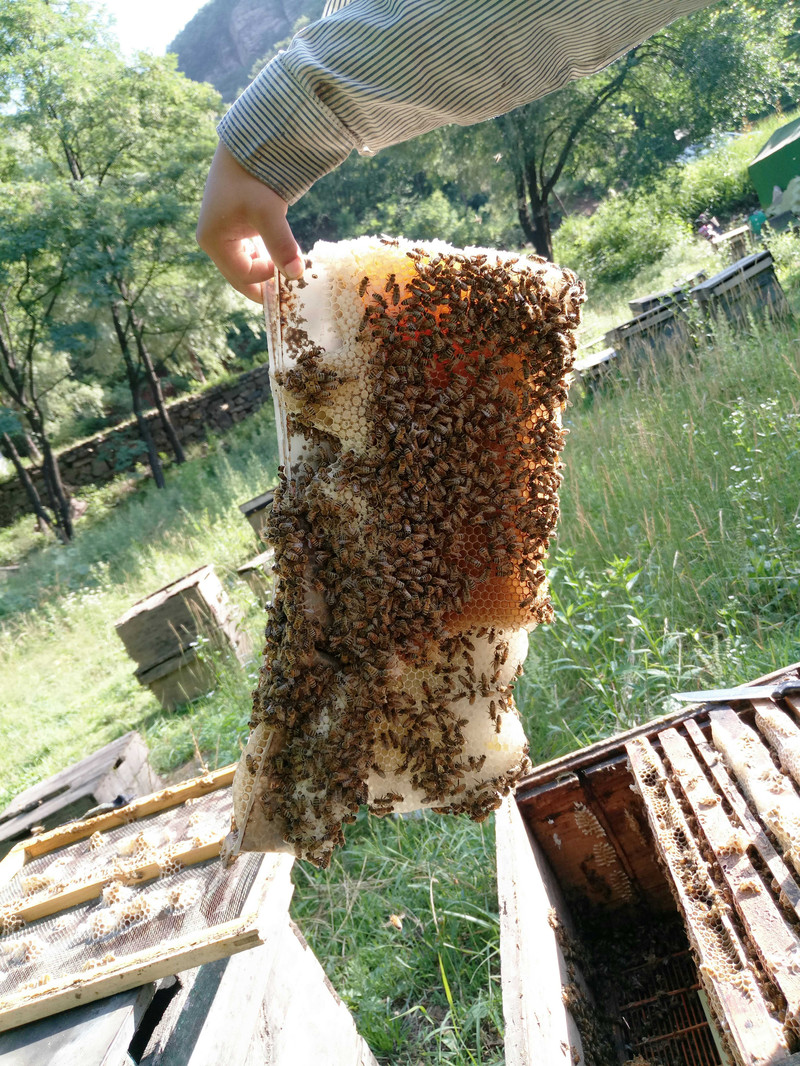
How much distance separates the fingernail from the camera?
1.54 metres

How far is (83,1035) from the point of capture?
6.50ft

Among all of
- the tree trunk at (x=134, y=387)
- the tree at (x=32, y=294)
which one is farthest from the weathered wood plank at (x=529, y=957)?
the tree trunk at (x=134, y=387)

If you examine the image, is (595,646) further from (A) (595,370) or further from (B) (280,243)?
(A) (595,370)

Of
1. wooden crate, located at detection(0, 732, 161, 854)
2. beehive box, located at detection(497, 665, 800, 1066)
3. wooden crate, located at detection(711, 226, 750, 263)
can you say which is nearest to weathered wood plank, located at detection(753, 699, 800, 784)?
beehive box, located at detection(497, 665, 800, 1066)

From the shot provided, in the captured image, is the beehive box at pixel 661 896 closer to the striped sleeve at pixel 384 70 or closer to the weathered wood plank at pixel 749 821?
the weathered wood plank at pixel 749 821

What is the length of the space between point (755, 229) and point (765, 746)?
15579 mm

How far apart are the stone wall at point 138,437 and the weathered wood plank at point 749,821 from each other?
22.4m

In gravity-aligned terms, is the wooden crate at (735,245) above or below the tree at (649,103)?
below

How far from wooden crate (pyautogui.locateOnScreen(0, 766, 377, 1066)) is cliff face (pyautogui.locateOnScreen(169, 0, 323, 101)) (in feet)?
286

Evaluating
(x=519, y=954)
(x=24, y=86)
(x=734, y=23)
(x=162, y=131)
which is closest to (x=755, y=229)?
(x=734, y=23)

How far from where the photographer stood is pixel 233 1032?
2074mm

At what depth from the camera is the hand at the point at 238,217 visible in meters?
1.47

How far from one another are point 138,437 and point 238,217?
23989 mm

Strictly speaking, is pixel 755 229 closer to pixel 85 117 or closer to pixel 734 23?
pixel 734 23
